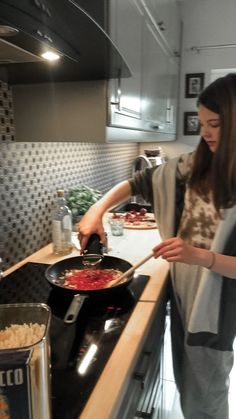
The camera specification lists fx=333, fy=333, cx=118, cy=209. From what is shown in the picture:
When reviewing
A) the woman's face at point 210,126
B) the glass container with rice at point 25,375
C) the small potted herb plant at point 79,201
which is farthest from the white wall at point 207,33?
the glass container with rice at point 25,375

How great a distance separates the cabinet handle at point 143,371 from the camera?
2.64 feet

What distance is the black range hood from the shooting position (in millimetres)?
601

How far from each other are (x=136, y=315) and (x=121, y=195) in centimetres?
53

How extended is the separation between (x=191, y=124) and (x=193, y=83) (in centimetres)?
33

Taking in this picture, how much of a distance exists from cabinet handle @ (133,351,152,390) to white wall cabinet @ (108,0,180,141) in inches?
28.0

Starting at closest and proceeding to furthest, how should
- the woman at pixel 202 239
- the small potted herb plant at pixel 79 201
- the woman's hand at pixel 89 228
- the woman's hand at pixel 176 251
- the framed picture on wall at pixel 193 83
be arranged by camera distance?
1. the woman's hand at pixel 176 251
2. the woman at pixel 202 239
3. the woman's hand at pixel 89 228
4. the small potted herb plant at pixel 79 201
5. the framed picture on wall at pixel 193 83

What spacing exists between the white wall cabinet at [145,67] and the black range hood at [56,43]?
127 mm

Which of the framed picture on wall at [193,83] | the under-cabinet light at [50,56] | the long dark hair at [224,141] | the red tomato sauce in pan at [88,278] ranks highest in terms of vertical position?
the framed picture on wall at [193,83]

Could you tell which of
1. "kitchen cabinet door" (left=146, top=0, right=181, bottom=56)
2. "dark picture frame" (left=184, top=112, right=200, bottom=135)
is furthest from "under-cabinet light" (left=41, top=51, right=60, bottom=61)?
"dark picture frame" (left=184, top=112, right=200, bottom=135)

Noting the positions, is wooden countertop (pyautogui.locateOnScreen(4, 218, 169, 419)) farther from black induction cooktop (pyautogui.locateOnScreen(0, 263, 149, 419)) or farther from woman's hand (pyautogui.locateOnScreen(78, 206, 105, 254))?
woman's hand (pyautogui.locateOnScreen(78, 206, 105, 254))

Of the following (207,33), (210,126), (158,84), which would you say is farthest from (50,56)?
(207,33)

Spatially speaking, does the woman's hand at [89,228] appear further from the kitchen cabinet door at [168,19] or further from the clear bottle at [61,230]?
the kitchen cabinet door at [168,19]

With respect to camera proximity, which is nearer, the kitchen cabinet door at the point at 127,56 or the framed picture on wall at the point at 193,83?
the kitchen cabinet door at the point at 127,56

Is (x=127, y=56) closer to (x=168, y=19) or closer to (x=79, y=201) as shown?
(x=79, y=201)
